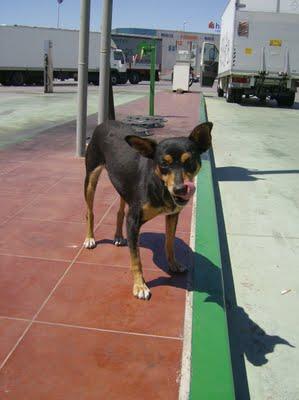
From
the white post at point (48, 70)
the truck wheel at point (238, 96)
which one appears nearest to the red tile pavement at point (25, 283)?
the truck wheel at point (238, 96)

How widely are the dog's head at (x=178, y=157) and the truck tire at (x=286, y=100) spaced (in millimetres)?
18803

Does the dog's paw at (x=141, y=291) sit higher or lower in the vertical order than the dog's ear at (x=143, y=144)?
lower

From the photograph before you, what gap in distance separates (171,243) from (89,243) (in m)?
0.84

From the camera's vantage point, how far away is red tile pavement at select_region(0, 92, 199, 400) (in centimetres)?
259

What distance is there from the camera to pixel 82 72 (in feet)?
26.5

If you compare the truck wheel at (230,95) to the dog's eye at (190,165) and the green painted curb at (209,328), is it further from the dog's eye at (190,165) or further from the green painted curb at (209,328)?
the dog's eye at (190,165)

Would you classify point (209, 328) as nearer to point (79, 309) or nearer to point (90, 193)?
point (79, 309)

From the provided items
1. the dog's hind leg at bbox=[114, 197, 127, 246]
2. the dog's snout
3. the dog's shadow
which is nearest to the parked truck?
the dog's hind leg at bbox=[114, 197, 127, 246]

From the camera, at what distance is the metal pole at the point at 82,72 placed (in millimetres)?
7938

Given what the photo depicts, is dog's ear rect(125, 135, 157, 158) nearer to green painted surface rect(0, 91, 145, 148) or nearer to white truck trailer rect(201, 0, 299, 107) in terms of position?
green painted surface rect(0, 91, 145, 148)

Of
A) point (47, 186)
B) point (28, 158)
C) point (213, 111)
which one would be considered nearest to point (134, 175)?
point (47, 186)

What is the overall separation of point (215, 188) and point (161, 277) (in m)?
3.51

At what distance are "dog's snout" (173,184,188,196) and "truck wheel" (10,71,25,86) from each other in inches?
1267

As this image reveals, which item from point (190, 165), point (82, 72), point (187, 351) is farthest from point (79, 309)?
point (82, 72)
